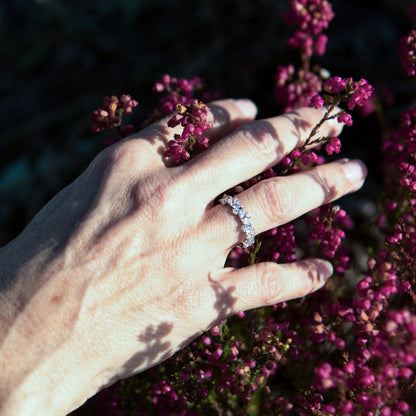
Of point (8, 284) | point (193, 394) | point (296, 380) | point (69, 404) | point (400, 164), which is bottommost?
point (296, 380)

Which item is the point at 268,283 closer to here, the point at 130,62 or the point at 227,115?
the point at 227,115

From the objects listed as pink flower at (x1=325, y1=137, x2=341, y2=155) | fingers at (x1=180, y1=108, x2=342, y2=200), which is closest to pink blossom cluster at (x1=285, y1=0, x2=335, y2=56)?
fingers at (x1=180, y1=108, x2=342, y2=200)

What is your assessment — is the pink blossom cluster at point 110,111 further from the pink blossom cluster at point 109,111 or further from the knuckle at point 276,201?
the knuckle at point 276,201

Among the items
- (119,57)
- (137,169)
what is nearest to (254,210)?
(137,169)

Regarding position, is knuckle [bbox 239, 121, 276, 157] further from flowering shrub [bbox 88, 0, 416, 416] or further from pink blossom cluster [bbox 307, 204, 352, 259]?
pink blossom cluster [bbox 307, 204, 352, 259]

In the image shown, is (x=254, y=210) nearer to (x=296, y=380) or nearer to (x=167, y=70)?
(x=296, y=380)

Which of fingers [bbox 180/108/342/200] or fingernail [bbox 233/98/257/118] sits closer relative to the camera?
fingers [bbox 180/108/342/200]
